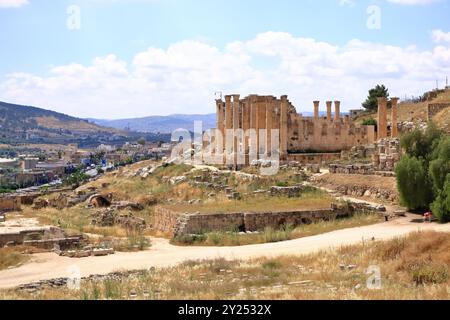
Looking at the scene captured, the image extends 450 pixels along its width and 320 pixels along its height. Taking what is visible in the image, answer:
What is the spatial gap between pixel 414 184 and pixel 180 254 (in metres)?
9.13

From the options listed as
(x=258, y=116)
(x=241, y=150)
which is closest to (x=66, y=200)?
(x=241, y=150)

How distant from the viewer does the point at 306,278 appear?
14133 millimetres

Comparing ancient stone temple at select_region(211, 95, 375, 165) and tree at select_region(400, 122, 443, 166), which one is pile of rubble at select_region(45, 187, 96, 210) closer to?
ancient stone temple at select_region(211, 95, 375, 165)

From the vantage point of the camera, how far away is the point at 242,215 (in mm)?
23281

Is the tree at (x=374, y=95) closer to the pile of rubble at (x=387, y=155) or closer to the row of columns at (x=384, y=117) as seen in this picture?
the row of columns at (x=384, y=117)

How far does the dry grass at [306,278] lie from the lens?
12.0 m

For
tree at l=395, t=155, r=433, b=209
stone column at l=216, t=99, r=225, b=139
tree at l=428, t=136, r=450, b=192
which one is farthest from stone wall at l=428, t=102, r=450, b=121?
tree at l=428, t=136, r=450, b=192

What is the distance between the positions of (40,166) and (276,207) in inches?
3769

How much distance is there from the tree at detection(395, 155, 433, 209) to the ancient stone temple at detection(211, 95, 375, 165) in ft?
62.1

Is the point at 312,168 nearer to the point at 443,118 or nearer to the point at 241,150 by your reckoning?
the point at 241,150

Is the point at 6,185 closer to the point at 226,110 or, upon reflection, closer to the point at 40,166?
the point at 40,166

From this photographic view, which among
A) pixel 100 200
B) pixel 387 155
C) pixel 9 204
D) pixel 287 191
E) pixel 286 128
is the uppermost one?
pixel 286 128

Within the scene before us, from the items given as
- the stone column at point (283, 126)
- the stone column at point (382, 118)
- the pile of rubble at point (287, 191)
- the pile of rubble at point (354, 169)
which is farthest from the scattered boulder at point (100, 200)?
the stone column at point (382, 118)
